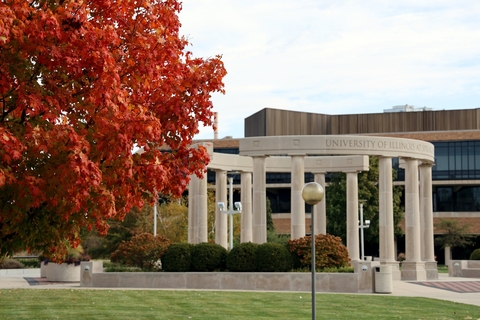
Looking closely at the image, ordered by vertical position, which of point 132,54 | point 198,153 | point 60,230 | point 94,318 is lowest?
point 94,318

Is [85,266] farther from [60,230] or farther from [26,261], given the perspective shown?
[26,261]

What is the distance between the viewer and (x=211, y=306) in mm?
23250

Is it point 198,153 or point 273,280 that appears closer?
point 198,153

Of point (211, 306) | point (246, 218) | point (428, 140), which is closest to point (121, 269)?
point (211, 306)

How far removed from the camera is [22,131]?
12.0 meters

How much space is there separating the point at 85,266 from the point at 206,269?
16.9 ft

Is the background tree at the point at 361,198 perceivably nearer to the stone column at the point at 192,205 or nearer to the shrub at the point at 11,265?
the stone column at the point at 192,205

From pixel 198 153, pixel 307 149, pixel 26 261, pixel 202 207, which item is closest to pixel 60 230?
pixel 198 153

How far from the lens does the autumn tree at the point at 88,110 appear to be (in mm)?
11312

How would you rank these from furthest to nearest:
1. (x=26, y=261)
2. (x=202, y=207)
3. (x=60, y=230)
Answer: (x=26, y=261), (x=202, y=207), (x=60, y=230)

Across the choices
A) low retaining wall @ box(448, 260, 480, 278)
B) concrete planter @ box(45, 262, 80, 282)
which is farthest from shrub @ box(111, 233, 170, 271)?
low retaining wall @ box(448, 260, 480, 278)

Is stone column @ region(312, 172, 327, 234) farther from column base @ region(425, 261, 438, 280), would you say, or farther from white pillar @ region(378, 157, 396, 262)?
white pillar @ region(378, 157, 396, 262)

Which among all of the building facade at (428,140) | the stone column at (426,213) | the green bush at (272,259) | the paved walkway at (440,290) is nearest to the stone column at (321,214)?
the stone column at (426,213)

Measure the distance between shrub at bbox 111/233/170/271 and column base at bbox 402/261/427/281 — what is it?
1414cm
